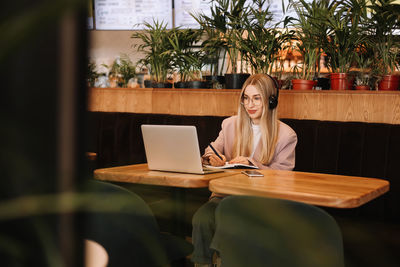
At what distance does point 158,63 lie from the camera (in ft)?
14.1

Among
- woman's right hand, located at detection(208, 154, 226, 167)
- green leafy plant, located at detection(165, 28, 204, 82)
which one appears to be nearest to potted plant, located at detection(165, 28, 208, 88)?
green leafy plant, located at detection(165, 28, 204, 82)

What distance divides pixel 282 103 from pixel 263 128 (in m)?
0.91

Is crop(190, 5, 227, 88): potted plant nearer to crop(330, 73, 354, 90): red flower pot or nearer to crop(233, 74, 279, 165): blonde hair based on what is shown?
crop(330, 73, 354, 90): red flower pot

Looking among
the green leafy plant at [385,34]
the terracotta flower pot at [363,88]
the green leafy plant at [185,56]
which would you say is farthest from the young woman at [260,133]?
the green leafy plant at [185,56]

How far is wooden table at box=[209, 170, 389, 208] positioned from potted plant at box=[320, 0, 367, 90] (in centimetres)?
140

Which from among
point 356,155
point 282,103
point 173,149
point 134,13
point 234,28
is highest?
point 134,13

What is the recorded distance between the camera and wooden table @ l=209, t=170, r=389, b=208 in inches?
67.4

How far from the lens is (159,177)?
2.15 metres

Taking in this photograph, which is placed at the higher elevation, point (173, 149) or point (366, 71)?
point (366, 71)

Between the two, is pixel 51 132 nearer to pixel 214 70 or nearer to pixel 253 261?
pixel 253 261

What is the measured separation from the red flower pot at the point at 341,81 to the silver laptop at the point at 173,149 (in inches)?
59.4

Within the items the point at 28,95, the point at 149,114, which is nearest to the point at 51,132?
the point at 28,95

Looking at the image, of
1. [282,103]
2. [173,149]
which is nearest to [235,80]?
[282,103]

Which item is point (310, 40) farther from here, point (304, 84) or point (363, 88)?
point (363, 88)
